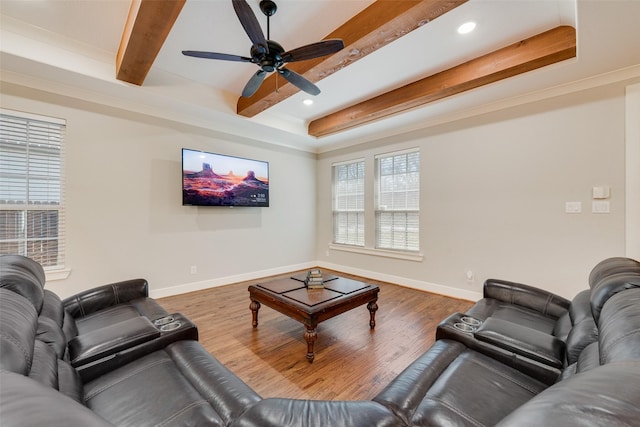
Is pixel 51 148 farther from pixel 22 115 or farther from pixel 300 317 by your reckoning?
pixel 300 317

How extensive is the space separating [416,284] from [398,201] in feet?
4.61

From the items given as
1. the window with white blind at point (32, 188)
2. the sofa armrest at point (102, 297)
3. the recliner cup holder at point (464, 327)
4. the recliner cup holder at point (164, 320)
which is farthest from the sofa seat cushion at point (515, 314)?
the window with white blind at point (32, 188)

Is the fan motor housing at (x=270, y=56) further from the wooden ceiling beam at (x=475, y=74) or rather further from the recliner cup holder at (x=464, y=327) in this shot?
the recliner cup holder at (x=464, y=327)

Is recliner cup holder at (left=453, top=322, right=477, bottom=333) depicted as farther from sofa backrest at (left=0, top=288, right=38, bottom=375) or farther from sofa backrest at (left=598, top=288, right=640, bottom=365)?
sofa backrest at (left=0, top=288, right=38, bottom=375)

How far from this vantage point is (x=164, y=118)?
3785 mm

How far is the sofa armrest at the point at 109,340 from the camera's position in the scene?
1.32 metres

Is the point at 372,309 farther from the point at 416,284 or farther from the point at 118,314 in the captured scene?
the point at 118,314

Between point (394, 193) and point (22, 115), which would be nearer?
point (22, 115)

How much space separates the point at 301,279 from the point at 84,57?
10.8 feet

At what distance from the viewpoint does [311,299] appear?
237 cm

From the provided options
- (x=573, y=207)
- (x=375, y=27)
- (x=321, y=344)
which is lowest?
(x=321, y=344)

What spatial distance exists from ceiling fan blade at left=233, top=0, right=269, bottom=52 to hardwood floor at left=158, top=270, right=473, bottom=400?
2479mm

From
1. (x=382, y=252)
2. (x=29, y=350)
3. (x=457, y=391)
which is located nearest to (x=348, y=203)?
(x=382, y=252)

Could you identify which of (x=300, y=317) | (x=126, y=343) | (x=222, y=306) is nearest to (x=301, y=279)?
(x=300, y=317)
